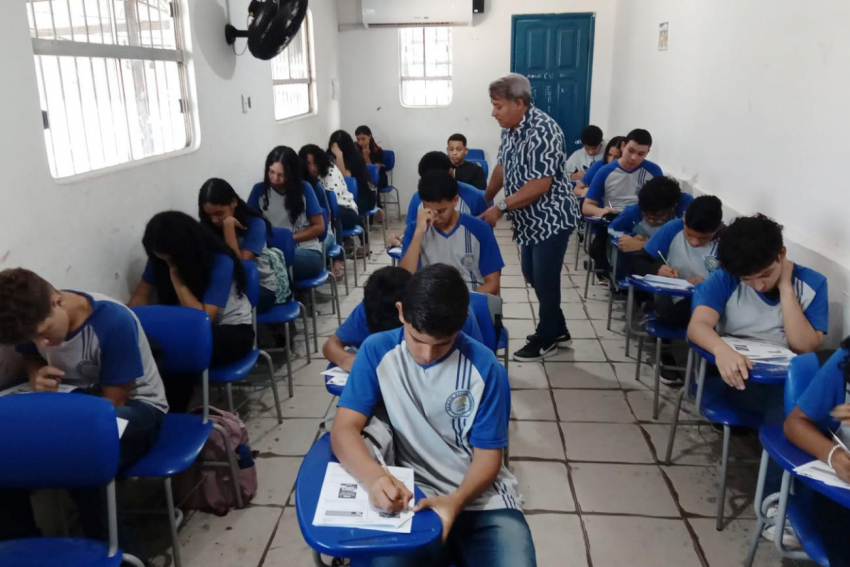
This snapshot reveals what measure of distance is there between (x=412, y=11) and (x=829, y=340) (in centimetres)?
589

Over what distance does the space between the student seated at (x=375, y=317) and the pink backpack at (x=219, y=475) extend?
→ 0.60m

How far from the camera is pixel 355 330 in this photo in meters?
1.99

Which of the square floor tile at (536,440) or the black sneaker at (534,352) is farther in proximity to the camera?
the black sneaker at (534,352)

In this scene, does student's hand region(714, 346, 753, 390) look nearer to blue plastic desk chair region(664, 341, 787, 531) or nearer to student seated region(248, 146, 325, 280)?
blue plastic desk chair region(664, 341, 787, 531)

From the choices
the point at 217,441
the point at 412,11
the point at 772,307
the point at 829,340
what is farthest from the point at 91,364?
the point at 412,11

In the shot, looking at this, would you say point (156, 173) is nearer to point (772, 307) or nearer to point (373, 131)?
point (772, 307)

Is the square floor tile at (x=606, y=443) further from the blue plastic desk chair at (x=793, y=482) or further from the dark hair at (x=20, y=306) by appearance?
the dark hair at (x=20, y=306)

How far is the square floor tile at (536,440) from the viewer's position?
8.69ft

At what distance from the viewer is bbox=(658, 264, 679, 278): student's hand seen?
2.94 m

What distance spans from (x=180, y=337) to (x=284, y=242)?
1392 mm

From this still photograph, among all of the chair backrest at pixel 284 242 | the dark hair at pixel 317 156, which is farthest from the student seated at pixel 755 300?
the dark hair at pixel 317 156

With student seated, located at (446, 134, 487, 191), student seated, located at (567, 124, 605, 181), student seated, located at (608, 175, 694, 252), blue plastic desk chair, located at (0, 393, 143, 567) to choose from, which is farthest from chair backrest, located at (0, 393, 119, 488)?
student seated, located at (567, 124, 605, 181)

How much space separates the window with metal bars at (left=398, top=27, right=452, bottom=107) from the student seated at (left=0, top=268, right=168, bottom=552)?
6132mm

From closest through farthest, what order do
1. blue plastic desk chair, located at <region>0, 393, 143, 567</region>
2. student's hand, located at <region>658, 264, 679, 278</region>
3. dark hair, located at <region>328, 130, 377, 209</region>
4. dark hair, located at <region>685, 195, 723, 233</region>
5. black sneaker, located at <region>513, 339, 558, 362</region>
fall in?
blue plastic desk chair, located at <region>0, 393, 143, 567</region>, dark hair, located at <region>685, 195, 723, 233</region>, student's hand, located at <region>658, 264, 679, 278</region>, black sneaker, located at <region>513, 339, 558, 362</region>, dark hair, located at <region>328, 130, 377, 209</region>
